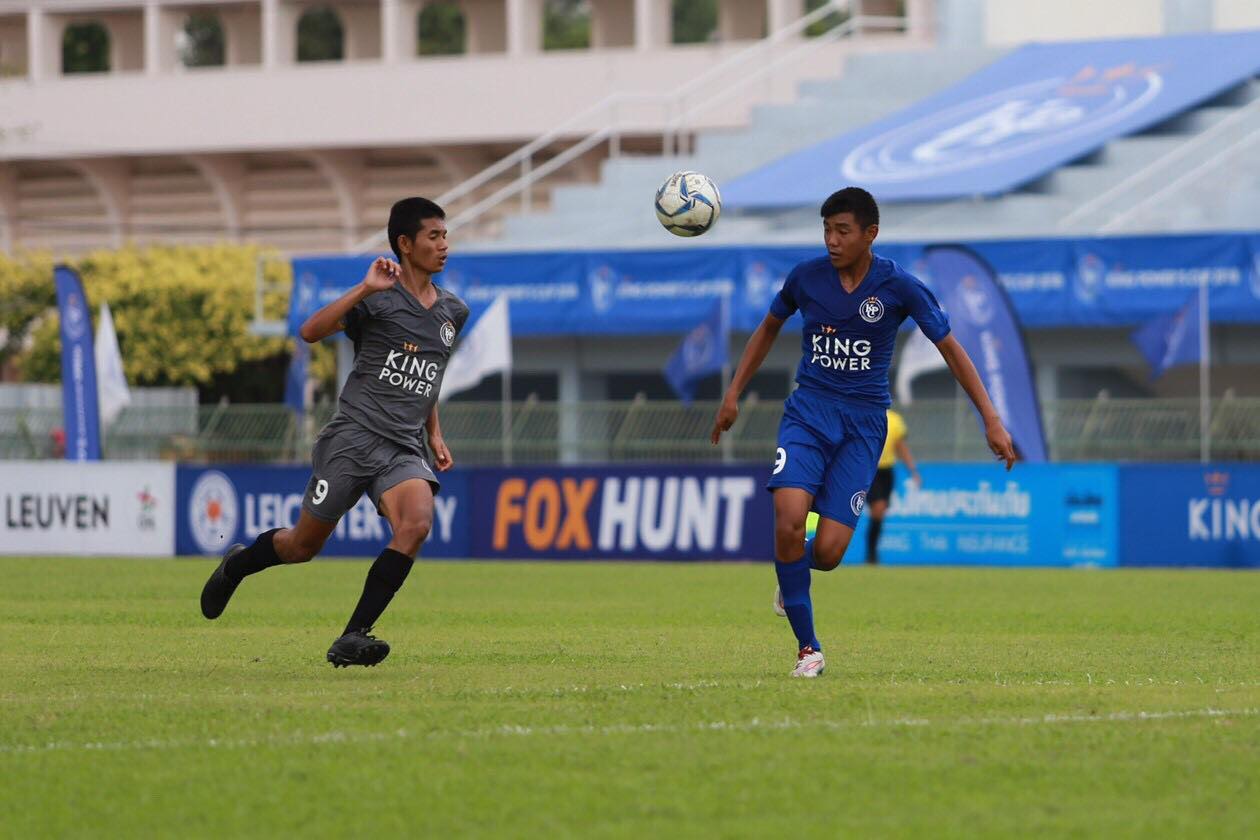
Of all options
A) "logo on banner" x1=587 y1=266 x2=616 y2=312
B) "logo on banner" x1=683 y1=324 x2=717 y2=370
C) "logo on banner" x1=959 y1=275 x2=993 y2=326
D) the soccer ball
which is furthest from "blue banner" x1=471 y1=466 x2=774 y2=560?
the soccer ball

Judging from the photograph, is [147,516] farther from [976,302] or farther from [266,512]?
[976,302]

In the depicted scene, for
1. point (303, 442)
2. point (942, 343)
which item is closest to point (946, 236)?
point (303, 442)

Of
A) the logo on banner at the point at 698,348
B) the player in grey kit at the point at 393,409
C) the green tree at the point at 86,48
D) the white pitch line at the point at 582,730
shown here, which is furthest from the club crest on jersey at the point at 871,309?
the green tree at the point at 86,48

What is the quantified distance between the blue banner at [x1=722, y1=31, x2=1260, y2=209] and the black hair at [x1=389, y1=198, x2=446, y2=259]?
25771 mm

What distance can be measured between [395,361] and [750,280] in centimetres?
2422

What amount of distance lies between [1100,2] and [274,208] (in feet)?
74.1

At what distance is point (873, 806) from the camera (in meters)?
6.62

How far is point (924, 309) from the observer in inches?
414

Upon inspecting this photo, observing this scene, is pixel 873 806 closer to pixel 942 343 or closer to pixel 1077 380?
pixel 942 343

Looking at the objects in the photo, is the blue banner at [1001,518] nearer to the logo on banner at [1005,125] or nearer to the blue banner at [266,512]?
the blue banner at [266,512]

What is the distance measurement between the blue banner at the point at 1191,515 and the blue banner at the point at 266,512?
308 inches

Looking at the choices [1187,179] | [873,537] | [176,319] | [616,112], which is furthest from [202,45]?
[873,537]

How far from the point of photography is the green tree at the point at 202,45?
258ft

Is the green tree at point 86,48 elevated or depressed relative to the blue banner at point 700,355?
elevated
